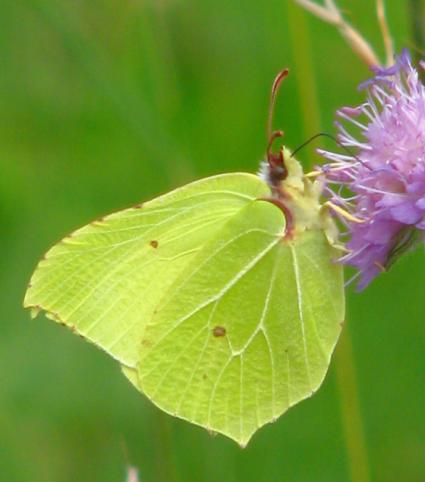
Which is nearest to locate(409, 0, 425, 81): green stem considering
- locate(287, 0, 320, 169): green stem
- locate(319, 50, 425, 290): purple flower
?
locate(319, 50, 425, 290): purple flower

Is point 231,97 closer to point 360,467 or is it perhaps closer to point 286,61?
point 286,61

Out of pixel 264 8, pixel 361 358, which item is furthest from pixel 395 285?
pixel 264 8

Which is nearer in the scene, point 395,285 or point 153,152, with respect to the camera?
point 153,152

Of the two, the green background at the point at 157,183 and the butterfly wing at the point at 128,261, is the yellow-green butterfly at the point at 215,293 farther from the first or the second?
the green background at the point at 157,183

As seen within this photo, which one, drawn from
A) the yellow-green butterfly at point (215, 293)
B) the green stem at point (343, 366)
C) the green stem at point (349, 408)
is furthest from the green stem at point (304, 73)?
the yellow-green butterfly at point (215, 293)

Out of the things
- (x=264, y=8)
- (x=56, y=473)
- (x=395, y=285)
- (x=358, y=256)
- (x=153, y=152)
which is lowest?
(x=56, y=473)

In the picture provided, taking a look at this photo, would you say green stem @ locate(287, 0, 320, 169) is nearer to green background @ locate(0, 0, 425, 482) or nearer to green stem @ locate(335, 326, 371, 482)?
green background @ locate(0, 0, 425, 482)
